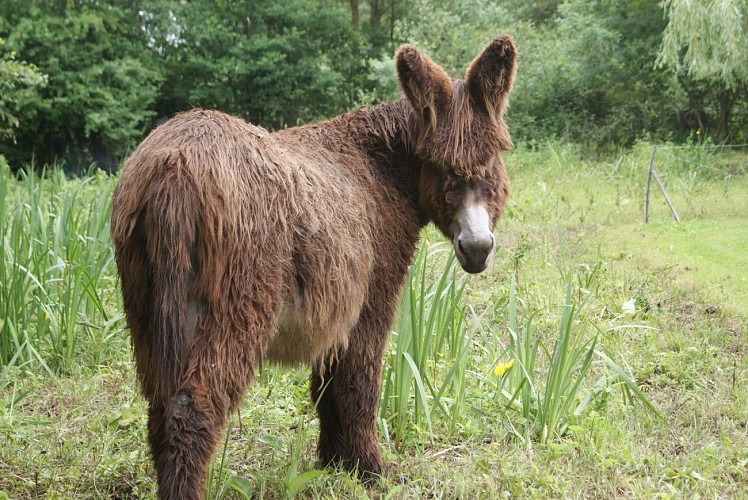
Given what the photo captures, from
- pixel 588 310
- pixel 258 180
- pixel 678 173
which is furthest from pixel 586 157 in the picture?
pixel 258 180

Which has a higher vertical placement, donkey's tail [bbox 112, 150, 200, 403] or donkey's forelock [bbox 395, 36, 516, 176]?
donkey's forelock [bbox 395, 36, 516, 176]

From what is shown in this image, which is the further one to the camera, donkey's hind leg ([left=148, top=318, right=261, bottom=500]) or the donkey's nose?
the donkey's nose

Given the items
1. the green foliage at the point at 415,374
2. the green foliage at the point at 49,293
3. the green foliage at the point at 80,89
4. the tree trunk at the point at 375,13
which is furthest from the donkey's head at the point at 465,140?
the tree trunk at the point at 375,13

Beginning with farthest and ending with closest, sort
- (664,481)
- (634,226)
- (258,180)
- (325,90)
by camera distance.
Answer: (325,90), (634,226), (664,481), (258,180)

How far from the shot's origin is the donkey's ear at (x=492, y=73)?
9.23ft

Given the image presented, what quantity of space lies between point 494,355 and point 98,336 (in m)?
2.50

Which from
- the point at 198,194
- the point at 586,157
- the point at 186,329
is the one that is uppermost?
the point at 198,194

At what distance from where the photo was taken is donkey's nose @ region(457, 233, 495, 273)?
2.64m

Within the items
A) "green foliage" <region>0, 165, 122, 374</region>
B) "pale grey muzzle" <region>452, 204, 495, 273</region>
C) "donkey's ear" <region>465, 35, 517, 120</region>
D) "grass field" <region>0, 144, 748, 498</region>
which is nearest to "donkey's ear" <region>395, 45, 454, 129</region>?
"donkey's ear" <region>465, 35, 517, 120</region>

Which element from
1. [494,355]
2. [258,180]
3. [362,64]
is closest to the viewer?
[258,180]

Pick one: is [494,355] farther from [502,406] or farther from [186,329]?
[186,329]

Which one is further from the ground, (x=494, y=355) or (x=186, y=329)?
(x=186, y=329)

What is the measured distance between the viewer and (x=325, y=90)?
19.2m

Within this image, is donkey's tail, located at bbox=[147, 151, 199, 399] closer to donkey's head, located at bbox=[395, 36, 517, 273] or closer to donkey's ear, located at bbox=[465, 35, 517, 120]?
donkey's head, located at bbox=[395, 36, 517, 273]
